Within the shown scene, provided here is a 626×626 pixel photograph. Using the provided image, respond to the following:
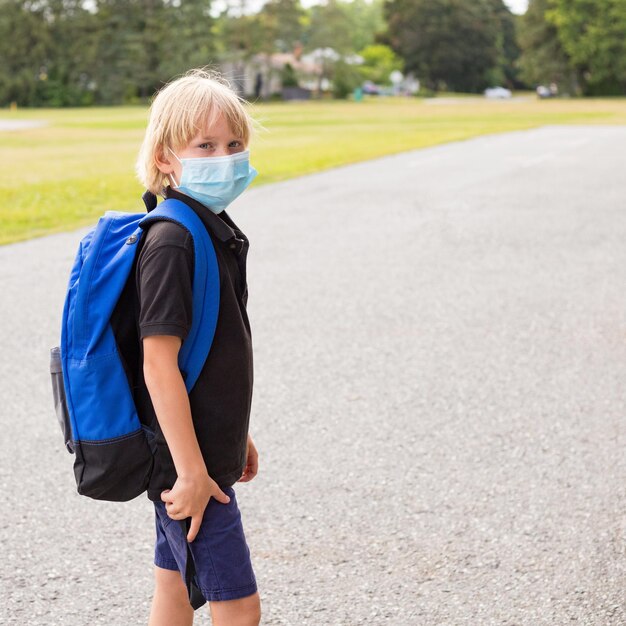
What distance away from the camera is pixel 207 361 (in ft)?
6.45

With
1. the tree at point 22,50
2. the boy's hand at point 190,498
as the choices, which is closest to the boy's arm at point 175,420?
the boy's hand at point 190,498

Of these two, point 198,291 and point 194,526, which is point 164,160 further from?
point 194,526

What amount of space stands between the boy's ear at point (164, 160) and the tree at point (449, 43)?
100388 millimetres

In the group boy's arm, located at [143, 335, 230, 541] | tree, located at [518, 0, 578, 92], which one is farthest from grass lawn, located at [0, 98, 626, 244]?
tree, located at [518, 0, 578, 92]

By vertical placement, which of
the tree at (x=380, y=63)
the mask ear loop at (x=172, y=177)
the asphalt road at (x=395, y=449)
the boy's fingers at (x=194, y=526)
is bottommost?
the tree at (x=380, y=63)

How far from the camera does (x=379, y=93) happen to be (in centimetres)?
10550

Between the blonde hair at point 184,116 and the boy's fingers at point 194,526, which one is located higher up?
the blonde hair at point 184,116

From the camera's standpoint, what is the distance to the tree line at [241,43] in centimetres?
7825

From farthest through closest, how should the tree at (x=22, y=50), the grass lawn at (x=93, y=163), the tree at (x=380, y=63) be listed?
the tree at (x=380, y=63)
the tree at (x=22, y=50)
the grass lawn at (x=93, y=163)

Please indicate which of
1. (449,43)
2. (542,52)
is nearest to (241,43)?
(449,43)

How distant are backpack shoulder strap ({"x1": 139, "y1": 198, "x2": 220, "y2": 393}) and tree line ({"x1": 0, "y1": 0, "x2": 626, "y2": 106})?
76.7 meters

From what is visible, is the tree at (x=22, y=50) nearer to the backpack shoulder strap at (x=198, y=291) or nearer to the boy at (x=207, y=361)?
the boy at (x=207, y=361)

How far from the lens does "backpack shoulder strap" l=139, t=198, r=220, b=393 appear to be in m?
1.91

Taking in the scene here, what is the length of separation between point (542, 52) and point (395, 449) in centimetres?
9223
